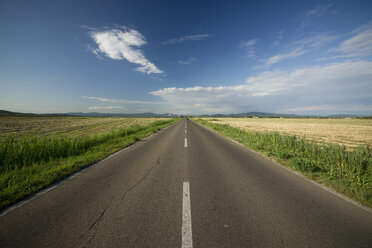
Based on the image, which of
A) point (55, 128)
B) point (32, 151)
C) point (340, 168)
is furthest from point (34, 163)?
point (55, 128)

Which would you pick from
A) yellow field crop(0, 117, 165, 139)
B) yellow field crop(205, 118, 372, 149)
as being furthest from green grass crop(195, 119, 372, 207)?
yellow field crop(0, 117, 165, 139)

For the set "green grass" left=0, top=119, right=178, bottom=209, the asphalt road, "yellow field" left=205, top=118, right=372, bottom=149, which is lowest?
"yellow field" left=205, top=118, right=372, bottom=149

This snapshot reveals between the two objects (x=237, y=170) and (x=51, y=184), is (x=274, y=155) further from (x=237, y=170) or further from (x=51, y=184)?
(x=51, y=184)

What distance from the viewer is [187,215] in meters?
2.66

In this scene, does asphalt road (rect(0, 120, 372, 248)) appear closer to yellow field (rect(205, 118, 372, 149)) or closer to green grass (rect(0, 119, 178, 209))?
green grass (rect(0, 119, 178, 209))

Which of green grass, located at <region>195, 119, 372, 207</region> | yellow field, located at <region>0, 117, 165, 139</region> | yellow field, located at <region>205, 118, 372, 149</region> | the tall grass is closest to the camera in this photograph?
green grass, located at <region>195, 119, 372, 207</region>

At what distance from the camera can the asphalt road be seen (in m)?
2.14

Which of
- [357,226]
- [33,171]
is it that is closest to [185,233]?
Result: [357,226]

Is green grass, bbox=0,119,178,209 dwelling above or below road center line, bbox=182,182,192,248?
above

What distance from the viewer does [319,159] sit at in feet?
19.6

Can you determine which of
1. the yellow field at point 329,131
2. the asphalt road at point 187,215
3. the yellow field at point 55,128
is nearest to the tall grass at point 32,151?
the asphalt road at point 187,215

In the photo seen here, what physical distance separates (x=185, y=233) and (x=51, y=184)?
169 inches

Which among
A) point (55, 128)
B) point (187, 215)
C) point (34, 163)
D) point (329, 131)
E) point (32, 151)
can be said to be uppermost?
point (32, 151)

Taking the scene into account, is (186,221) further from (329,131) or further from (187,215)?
(329,131)
